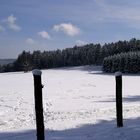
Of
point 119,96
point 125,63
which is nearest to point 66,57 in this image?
point 125,63

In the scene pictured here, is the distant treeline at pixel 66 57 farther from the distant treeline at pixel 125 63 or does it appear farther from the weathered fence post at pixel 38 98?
the weathered fence post at pixel 38 98

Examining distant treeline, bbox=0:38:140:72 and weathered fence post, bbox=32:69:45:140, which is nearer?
weathered fence post, bbox=32:69:45:140

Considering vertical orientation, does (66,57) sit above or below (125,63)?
above

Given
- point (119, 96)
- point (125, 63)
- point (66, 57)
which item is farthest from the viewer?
point (66, 57)

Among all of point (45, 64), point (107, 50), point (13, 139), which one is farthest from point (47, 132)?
point (45, 64)

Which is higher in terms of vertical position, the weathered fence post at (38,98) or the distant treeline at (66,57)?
the distant treeline at (66,57)

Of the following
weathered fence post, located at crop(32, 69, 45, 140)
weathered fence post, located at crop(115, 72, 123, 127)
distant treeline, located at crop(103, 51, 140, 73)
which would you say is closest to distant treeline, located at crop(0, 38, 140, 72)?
distant treeline, located at crop(103, 51, 140, 73)

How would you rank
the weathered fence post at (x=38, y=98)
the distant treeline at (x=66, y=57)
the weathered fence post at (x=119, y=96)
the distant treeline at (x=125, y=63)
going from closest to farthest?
the weathered fence post at (x=38, y=98) → the weathered fence post at (x=119, y=96) → the distant treeline at (x=125, y=63) → the distant treeline at (x=66, y=57)

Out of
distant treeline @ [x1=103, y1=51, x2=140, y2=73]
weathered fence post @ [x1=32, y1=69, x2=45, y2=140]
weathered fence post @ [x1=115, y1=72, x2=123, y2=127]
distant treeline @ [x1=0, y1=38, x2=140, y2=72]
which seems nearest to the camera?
weathered fence post @ [x1=32, y1=69, x2=45, y2=140]

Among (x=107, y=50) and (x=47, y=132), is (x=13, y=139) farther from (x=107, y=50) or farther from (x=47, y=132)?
(x=107, y=50)

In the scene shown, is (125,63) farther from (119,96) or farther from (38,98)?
(38,98)

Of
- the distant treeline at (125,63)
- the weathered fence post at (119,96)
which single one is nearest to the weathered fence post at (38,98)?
the weathered fence post at (119,96)

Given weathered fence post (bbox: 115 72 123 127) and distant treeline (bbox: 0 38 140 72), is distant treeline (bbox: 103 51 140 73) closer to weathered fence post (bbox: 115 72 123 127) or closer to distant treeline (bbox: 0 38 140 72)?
distant treeline (bbox: 0 38 140 72)

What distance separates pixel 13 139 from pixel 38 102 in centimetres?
240
